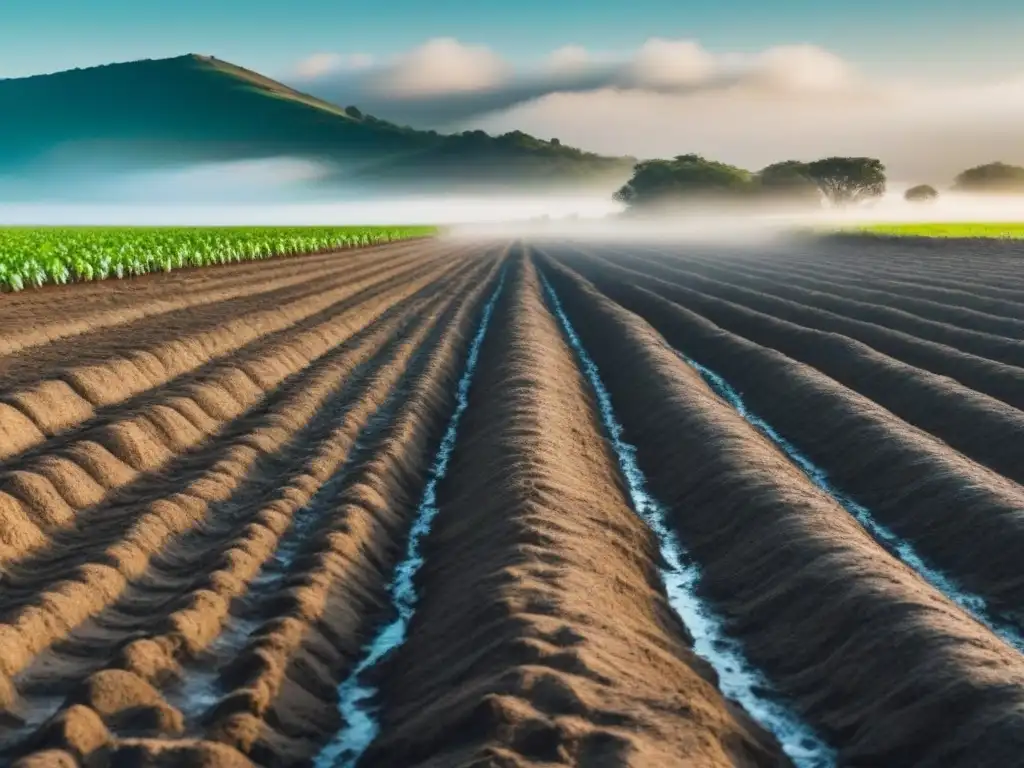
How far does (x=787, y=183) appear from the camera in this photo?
13012 centimetres

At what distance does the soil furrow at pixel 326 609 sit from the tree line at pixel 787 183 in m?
118

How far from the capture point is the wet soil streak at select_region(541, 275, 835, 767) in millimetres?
6062

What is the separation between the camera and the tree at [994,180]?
12675 cm

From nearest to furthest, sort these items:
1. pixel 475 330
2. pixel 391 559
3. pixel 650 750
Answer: pixel 650 750
pixel 391 559
pixel 475 330

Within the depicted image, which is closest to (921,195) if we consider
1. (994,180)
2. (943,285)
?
(994,180)

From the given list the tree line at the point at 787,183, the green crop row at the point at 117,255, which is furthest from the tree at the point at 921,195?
the green crop row at the point at 117,255

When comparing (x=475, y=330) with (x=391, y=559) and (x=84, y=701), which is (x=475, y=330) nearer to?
(x=391, y=559)

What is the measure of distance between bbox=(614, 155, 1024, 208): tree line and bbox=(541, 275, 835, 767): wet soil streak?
11825cm

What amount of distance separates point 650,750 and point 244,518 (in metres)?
5.22

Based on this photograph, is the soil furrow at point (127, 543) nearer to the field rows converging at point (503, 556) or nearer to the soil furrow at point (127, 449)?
the field rows converging at point (503, 556)

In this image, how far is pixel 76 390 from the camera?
1321 cm

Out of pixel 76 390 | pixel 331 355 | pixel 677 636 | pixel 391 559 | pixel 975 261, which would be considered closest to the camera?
pixel 677 636

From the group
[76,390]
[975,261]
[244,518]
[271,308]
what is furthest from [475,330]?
[975,261]

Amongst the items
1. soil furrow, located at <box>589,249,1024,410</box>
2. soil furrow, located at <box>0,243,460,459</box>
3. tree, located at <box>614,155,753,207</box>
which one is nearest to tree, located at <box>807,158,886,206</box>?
tree, located at <box>614,155,753,207</box>
